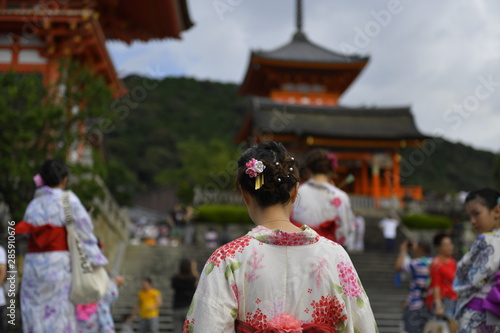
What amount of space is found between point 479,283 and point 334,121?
21.4m

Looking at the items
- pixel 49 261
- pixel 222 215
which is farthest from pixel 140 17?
pixel 49 261

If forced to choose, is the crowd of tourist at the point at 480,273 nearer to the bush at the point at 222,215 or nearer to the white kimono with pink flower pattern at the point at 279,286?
the white kimono with pink flower pattern at the point at 279,286

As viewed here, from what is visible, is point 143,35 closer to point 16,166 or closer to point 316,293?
point 16,166

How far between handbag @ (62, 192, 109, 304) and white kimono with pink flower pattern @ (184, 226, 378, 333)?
7.15ft

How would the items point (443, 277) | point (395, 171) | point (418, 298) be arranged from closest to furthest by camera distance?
point (443, 277) → point (418, 298) → point (395, 171)

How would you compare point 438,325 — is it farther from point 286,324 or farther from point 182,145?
point 182,145

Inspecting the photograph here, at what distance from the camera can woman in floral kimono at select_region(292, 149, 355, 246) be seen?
14.8ft

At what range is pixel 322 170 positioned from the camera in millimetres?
4637

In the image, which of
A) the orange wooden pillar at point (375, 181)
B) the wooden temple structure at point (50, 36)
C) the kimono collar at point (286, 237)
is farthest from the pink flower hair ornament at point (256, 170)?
the orange wooden pillar at point (375, 181)

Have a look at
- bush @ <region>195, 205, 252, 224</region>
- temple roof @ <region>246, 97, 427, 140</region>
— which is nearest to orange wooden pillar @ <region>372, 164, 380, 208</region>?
temple roof @ <region>246, 97, 427, 140</region>

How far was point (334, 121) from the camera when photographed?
24484 millimetres

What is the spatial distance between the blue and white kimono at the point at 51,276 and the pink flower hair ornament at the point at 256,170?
7.77 ft

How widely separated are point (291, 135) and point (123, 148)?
112 ft

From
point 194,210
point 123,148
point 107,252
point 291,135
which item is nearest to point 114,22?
point 107,252
